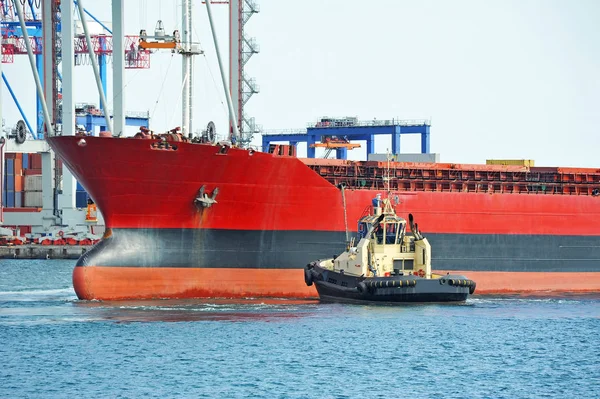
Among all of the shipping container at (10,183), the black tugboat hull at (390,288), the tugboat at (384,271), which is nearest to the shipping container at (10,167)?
the shipping container at (10,183)

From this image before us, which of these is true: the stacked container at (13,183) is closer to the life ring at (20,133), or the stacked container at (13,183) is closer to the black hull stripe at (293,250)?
the life ring at (20,133)

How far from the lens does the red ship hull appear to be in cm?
3641

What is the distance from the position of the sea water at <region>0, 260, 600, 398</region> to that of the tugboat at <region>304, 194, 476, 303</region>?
52 centimetres

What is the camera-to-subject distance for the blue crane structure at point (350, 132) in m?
63.5

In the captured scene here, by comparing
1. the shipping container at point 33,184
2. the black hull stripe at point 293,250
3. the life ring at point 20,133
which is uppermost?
the life ring at point 20,133

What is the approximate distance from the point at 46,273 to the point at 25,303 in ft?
62.6

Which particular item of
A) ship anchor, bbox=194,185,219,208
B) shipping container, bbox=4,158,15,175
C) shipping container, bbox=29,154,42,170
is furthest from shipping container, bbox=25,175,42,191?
ship anchor, bbox=194,185,219,208

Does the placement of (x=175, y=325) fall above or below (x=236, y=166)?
below

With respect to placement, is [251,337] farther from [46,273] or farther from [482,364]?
[46,273]

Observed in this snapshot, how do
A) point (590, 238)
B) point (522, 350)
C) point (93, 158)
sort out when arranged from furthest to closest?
point (590, 238)
point (93, 158)
point (522, 350)

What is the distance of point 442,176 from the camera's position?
1731 inches

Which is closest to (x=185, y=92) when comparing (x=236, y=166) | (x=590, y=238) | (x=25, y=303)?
(x=236, y=166)

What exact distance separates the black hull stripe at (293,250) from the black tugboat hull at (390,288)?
191cm

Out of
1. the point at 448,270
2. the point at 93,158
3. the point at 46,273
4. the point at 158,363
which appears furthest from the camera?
the point at 46,273
